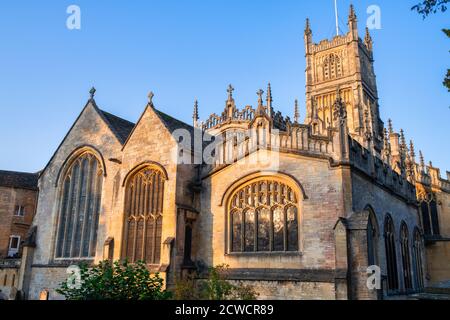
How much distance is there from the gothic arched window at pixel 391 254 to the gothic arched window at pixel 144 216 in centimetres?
1147

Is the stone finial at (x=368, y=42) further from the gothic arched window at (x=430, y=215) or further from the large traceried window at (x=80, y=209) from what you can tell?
the large traceried window at (x=80, y=209)

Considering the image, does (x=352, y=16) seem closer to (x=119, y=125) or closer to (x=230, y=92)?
(x=230, y=92)

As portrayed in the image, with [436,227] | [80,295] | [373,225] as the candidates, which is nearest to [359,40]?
[436,227]

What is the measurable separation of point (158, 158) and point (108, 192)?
15.9 ft

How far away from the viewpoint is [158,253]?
63.7ft

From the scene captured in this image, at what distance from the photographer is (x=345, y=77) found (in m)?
68.8

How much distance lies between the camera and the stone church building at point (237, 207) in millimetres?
16062

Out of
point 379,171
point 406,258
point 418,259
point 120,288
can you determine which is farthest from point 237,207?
point 418,259

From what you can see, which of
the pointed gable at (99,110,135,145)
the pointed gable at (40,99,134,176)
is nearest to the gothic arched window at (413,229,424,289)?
the pointed gable at (99,110,135,145)

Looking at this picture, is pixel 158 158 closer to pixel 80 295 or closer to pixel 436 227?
pixel 80 295

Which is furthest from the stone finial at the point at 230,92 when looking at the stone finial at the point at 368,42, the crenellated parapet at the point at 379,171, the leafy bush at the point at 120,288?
the stone finial at the point at 368,42

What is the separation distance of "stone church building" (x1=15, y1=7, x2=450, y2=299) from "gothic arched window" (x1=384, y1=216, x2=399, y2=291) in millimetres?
99

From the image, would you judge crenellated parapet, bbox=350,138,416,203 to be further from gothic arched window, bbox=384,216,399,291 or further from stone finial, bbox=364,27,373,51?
stone finial, bbox=364,27,373,51

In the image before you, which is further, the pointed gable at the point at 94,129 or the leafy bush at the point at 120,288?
the pointed gable at the point at 94,129
